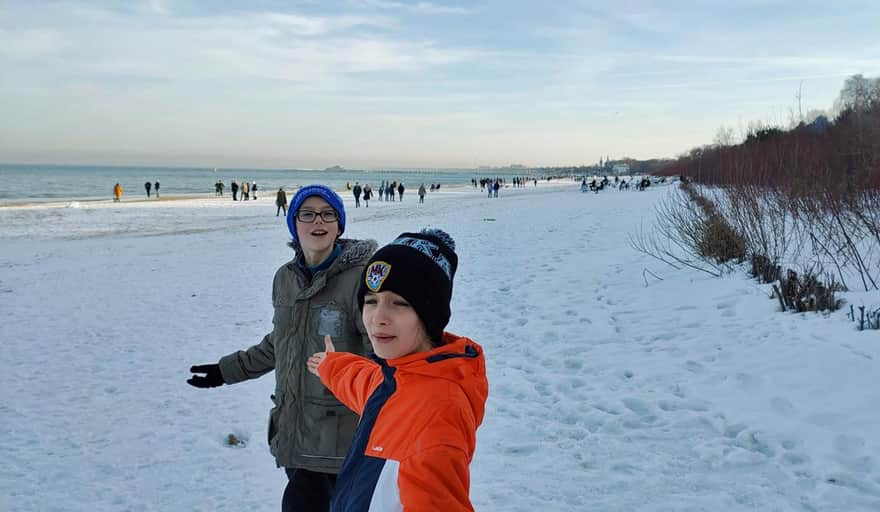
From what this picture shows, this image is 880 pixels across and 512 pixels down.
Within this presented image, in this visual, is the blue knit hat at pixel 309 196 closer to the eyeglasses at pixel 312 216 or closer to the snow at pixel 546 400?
the eyeglasses at pixel 312 216

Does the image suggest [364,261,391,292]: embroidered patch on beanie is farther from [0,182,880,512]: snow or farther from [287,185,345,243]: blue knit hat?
[0,182,880,512]: snow

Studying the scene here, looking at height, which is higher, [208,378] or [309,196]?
[309,196]

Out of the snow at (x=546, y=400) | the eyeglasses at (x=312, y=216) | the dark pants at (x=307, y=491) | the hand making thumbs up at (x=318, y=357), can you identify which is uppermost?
the eyeglasses at (x=312, y=216)

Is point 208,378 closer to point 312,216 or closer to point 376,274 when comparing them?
→ point 312,216

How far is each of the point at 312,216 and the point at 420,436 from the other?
4.97 feet

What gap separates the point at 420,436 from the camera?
160 centimetres

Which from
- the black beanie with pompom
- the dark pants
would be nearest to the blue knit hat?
the black beanie with pompom

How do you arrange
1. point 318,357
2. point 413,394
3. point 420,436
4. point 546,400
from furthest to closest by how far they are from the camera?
1. point 546,400
2. point 318,357
3. point 413,394
4. point 420,436

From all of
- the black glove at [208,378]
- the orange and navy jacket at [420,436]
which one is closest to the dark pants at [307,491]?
the black glove at [208,378]

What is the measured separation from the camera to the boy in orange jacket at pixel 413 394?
5.09 feet

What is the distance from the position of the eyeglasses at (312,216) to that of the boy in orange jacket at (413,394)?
0.79 metres

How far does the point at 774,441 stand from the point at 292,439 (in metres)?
3.60

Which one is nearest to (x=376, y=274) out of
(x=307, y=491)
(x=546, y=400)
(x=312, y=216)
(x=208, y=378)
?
(x=312, y=216)

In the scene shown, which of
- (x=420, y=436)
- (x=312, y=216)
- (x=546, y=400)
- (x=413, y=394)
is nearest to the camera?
(x=420, y=436)
